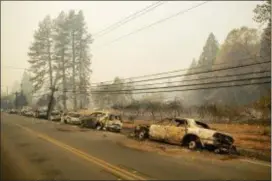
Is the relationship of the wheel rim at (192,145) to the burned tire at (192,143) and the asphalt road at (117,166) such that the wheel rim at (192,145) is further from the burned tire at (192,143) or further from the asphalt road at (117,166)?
the asphalt road at (117,166)

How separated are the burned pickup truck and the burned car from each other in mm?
7382

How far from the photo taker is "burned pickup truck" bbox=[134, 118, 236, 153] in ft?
52.4

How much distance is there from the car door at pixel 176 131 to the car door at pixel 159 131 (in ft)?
1.08

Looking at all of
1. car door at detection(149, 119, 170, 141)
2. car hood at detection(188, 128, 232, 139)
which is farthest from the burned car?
car hood at detection(188, 128, 232, 139)

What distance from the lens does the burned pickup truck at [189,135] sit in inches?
629

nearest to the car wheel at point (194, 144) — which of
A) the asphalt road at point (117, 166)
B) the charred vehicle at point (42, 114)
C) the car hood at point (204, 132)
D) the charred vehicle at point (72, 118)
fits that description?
the car hood at point (204, 132)

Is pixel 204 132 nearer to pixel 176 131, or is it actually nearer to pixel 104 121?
pixel 176 131

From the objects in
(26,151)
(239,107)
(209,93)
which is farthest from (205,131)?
(209,93)

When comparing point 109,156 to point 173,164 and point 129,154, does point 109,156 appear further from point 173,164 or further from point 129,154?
point 173,164

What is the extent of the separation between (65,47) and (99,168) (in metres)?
61.5

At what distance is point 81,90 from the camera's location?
67.9 metres

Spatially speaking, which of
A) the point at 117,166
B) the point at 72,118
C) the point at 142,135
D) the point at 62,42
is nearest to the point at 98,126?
the point at 72,118

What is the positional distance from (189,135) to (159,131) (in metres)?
2.43

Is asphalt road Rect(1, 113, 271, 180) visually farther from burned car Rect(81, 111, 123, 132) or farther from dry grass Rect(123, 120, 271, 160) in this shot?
burned car Rect(81, 111, 123, 132)
